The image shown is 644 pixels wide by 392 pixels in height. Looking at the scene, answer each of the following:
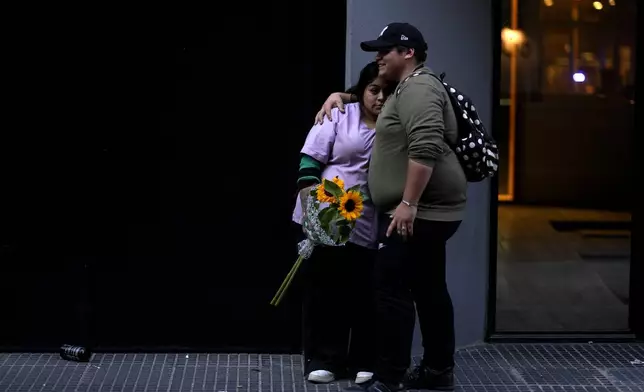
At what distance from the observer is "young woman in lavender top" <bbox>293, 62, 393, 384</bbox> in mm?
6176

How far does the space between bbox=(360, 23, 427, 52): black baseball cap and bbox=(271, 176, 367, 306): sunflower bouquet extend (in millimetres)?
663

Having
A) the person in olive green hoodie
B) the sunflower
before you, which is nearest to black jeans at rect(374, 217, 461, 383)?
the person in olive green hoodie

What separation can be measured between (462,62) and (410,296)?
1377mm

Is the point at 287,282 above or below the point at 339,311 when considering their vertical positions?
above

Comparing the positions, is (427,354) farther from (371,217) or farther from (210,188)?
(210,188)

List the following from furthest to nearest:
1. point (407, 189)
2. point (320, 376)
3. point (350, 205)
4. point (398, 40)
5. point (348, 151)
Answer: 1. point (320, 376)
2. point (348, 151)
3. point (350, 205)
4. point (398, 40)
5. point (407, 189)

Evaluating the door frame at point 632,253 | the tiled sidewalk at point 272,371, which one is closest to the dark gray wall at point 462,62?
the door frame at point 632,253

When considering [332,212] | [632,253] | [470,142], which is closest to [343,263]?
[332,212]

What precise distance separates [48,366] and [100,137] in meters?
1.24

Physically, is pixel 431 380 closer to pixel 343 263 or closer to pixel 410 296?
pixel 410 296

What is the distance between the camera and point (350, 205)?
6008 mm

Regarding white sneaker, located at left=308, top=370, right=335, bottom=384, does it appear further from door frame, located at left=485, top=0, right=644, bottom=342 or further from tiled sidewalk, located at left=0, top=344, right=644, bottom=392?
door frame, located at left=485, top=0, right=644, bottom=342

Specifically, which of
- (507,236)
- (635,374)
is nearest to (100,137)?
(507,236)

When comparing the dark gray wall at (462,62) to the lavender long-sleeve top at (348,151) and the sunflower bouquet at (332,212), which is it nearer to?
the lavender long-sleeve top at (348,151)
